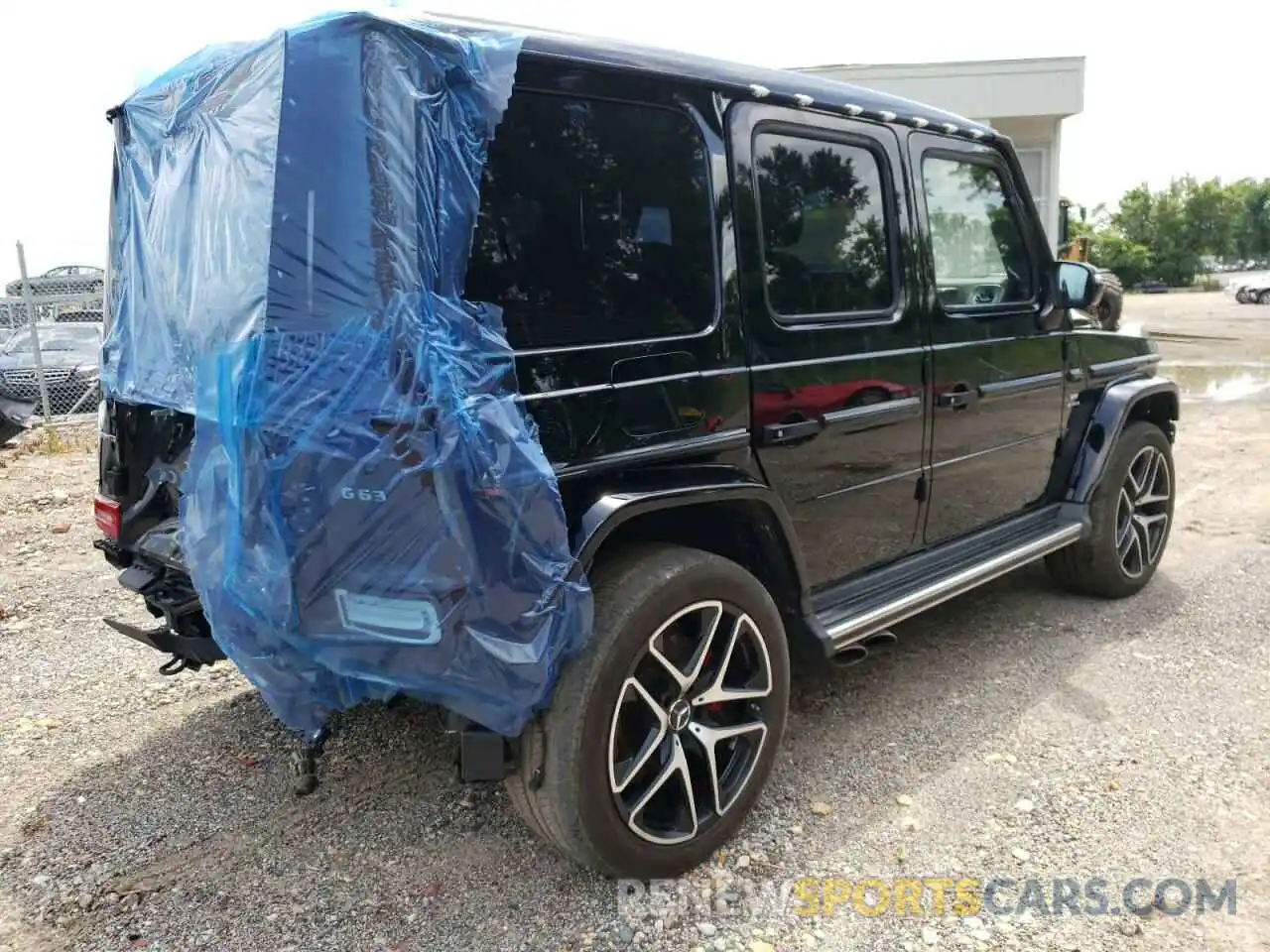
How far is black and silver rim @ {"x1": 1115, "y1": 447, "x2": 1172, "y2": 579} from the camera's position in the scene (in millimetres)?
4793

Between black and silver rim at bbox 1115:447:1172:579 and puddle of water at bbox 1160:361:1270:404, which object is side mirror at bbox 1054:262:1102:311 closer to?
black and silver rim at bbox 1115:447:1172:579

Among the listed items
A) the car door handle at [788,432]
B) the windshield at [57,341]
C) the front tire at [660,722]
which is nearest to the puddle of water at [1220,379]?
the car door handle at [788,432]

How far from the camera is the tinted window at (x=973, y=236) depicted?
381 cm

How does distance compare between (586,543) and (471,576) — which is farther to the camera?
(586,543)

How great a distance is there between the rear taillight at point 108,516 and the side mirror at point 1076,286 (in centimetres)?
384

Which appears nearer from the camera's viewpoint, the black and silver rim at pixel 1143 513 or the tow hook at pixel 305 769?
the tow hook at pixel 305 769

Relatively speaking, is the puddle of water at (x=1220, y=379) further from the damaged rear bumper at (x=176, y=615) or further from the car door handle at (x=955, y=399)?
the damaged rear bumper at (x=176, y=615)

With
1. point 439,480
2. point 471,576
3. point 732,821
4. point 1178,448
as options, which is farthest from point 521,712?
point 1178,448

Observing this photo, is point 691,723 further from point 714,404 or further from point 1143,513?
point 1143,513

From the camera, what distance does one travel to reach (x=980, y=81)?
619 inches

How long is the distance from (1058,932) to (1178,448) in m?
7.31

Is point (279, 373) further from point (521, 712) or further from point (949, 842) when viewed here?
point (949, 842)

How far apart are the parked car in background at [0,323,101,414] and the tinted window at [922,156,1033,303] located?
34.1 ft

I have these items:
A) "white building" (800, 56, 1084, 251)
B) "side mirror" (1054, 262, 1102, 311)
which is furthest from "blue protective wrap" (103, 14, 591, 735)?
"white building" (800, 56, 1084, 251)
